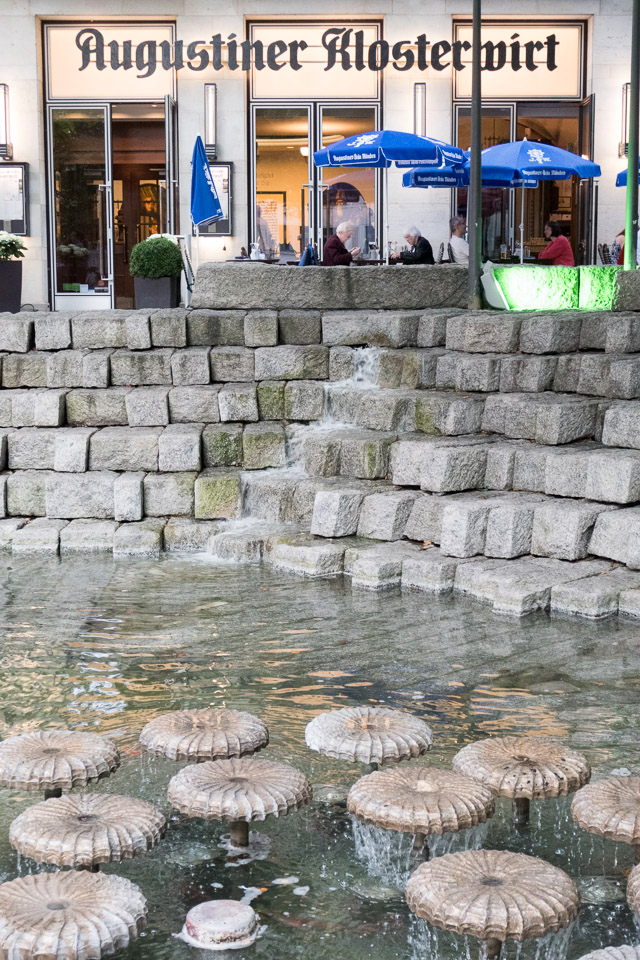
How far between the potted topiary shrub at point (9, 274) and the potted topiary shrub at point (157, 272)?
1.26 m

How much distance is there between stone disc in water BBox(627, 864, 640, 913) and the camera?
3257mm

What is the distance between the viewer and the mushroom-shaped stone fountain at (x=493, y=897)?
3.04 m

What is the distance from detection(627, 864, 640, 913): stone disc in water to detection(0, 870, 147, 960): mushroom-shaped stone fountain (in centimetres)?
135

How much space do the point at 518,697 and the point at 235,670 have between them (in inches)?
54.6

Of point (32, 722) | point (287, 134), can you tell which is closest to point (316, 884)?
point (32, 722)

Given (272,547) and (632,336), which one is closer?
(272,547)

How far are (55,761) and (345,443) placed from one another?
533 cm

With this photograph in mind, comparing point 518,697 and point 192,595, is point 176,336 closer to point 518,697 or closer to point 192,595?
point 192,595

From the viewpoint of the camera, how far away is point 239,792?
12.2 ft

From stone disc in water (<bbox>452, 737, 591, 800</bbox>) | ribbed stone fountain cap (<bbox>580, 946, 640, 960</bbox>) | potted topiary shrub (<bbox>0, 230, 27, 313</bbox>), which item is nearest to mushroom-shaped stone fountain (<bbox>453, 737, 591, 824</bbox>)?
stone disc in water (<bbox>452, 737, 591, 800</bbox>)

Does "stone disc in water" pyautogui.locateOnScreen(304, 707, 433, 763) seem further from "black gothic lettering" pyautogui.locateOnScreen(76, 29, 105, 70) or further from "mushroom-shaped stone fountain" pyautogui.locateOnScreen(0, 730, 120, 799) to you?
"black gothic lettering" pyautogui.locateOnScreen(76, 29, 105, 70)

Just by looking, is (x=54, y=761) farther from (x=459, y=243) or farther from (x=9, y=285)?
(x=459, y=243)

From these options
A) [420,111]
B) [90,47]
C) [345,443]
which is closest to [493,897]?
[345,443]

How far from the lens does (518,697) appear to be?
546 cm
